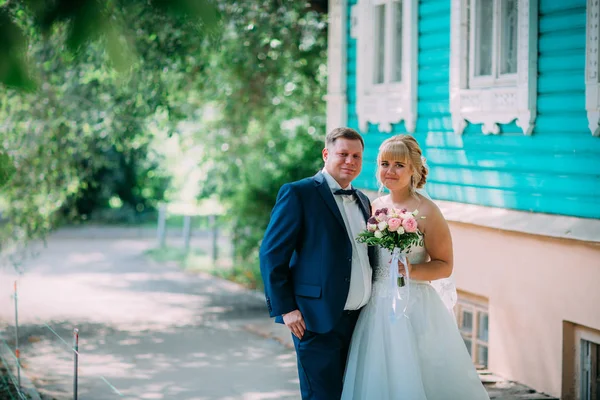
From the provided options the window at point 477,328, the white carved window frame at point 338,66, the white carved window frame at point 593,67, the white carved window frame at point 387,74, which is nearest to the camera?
the white carved window frame at point 593,67

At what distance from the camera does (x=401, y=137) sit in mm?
5371

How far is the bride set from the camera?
5188 mm

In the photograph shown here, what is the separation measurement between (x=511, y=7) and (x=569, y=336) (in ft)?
10.6

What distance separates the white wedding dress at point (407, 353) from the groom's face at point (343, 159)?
579mm

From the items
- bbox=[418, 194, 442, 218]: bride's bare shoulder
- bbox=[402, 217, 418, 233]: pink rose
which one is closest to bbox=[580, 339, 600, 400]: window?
bbox=[418, 194, 442, 218]: bride's bare shoulder

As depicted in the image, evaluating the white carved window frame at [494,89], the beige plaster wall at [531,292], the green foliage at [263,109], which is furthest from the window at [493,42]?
the green foliage at [263,109]

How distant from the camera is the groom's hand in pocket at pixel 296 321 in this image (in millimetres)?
5082

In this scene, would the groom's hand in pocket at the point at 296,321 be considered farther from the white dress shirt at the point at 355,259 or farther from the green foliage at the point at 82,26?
the green foliage at the point at 82,26

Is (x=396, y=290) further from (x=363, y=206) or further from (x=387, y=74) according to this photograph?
(x=387, y=74)

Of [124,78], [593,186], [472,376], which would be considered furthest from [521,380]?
[124,78]

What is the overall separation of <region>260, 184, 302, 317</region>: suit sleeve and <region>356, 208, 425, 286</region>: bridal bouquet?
42cm

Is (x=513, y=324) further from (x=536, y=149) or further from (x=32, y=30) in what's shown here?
(x=32, y=30)

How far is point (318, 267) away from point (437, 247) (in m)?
0.85

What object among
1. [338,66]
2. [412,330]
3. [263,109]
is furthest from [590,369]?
[263,109]
